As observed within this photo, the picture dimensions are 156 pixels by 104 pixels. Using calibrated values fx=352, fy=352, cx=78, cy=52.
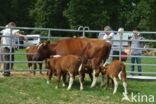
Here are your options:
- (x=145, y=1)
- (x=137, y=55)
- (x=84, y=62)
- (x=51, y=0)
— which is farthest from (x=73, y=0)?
(x=84, y=62)

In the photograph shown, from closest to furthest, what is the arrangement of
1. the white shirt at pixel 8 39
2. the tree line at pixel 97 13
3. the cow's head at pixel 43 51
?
the cow's head at pixel 43 51, the white shirt at pixel 8 39, the tree line at pixel 97 13

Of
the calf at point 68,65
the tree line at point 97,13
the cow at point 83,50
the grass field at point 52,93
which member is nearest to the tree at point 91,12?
the tree line at point 97,13

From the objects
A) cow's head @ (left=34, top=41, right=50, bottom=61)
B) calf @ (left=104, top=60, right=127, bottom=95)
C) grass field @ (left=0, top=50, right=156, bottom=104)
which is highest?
cow's head @ (left=34, top=41, right=50, bottom=61)

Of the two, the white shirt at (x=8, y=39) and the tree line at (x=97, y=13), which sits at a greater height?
the tree line at (x=97, y=13)

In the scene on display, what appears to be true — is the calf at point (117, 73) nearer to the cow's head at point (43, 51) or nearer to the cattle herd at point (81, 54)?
the cattle herd at point (81, 54)

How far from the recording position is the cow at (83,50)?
11547 mm

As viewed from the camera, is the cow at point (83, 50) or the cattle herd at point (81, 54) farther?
the cow at point (83, 50)

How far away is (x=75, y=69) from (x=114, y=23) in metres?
37.0

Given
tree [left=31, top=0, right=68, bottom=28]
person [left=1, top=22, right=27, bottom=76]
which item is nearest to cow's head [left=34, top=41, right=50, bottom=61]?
person [left=1, top=22, right=27, bottom=76]

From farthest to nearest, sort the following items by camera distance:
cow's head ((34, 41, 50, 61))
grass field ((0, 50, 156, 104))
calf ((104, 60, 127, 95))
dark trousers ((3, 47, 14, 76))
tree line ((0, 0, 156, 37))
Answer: tree line ((0, 0, 156, 37))
dark trousers ((3, 47, 14, 76))
cow's head ((34, 41, 50, 61))
calf ((104, 60, 127, 95))
grass field ((0, 50, 156, 104))

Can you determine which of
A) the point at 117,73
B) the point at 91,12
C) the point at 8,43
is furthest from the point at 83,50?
the point at 91,12

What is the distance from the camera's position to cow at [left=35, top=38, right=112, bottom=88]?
11547 millimetres

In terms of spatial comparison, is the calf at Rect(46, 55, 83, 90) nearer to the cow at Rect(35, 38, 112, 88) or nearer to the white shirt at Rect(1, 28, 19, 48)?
the cow at Rect(35, 38, 112, 88)

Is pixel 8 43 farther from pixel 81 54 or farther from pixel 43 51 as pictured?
pixel 81 54
